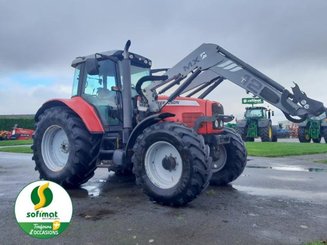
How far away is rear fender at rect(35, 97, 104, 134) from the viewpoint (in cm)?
648

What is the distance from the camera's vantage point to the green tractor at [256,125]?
24.3 m

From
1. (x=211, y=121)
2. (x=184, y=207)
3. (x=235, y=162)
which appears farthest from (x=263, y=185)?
(x=184, y=207)

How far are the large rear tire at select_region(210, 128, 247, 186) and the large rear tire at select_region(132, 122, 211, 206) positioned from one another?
5.03ft

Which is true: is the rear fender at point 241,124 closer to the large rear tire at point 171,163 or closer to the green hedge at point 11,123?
the large rear tire at point 171,163

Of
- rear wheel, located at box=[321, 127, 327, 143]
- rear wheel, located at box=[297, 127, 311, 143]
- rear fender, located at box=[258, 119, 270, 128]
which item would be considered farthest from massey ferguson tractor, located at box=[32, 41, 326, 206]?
rear wheel, located at box=[297, 127, 311, 143]

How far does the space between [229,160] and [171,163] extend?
1.96m

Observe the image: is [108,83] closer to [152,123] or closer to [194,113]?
[152,123]

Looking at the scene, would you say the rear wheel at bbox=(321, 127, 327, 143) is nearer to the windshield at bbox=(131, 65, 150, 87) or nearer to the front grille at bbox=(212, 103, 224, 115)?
the front grille at bbox=(212, 103, 224, 115)

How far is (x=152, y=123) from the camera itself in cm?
589

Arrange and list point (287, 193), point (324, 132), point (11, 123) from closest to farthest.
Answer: point (287, 193) < point (324, 132) < point (11, 123)

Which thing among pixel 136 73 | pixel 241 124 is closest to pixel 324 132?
pixel 241 124

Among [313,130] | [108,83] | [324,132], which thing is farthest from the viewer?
[313,130]

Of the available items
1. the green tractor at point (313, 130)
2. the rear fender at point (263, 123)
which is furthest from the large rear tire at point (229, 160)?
the green tractor at point (313, 130)

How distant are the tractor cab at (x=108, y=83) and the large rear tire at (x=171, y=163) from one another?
1.40 meters
